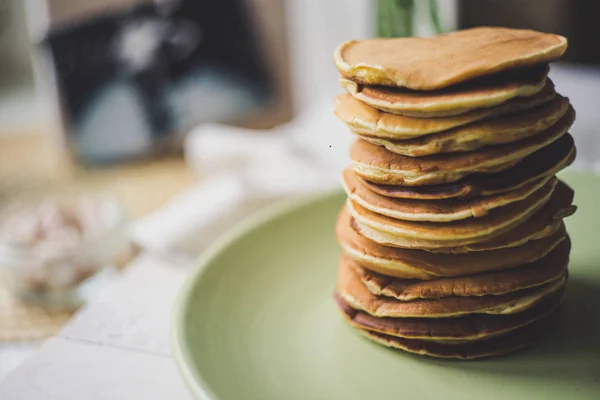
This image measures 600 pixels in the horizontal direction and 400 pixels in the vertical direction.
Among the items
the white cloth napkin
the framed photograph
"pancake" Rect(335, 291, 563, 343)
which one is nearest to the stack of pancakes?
"pancake" Rect(335, 291, 563, 343)

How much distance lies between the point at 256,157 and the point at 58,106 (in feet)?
1.51

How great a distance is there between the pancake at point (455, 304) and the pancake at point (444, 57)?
201 millimetres

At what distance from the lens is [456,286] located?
664 mm

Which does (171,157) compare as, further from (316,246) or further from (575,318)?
(575,318)

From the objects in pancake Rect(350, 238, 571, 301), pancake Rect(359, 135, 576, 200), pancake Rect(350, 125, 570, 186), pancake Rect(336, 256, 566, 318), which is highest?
pancake Rect(350, 125, 570, 186)

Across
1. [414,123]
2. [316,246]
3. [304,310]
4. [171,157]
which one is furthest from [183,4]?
[414,123]

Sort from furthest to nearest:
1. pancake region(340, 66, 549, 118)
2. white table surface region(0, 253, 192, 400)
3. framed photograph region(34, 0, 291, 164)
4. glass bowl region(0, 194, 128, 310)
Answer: framed photograph region(34, 0, 291, 164), glass bowl region(0, 194, 128, 310), white table surface region(0, 253, 192, 400), pancake region(340, 66, 549, 118)

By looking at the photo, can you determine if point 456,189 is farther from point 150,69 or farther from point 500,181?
point 150,69

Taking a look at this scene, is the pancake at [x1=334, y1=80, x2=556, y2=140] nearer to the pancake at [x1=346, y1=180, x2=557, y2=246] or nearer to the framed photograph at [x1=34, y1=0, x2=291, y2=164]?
the pancake at [x1=346, y1=180, x2=557, y2=246]

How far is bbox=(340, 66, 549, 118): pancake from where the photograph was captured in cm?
59

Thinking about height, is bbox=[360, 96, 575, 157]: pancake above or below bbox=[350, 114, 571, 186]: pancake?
above

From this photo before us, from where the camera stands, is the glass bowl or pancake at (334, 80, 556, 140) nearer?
pancake at (334, 80, 556, 140)

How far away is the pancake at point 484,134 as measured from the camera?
0.60m

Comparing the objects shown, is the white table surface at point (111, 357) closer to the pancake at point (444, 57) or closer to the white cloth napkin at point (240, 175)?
the white cloth napkin at point (240, 175)
